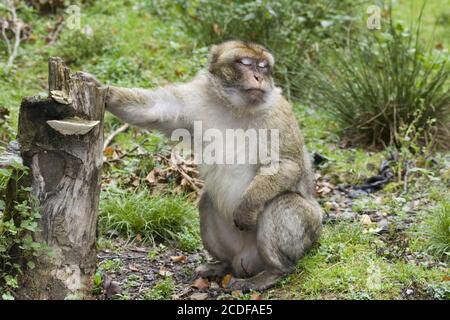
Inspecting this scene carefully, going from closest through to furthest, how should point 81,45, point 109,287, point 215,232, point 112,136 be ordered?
point 109,287 < point 215,232 < point 112,136 < point 81,45

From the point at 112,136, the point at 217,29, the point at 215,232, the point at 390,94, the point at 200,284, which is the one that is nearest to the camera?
the point at 200,284

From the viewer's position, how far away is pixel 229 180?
4840 mm

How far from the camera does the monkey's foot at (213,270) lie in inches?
201

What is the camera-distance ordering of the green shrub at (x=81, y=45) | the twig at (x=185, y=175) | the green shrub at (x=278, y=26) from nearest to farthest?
the twig at (x=185, y=175), the green shrub at (x=81, y=45), the green shrub at (x=278, y=26)

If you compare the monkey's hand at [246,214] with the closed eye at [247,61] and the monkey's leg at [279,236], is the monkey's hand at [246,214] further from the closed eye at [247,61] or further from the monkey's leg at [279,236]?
the closed eye at [247,61]

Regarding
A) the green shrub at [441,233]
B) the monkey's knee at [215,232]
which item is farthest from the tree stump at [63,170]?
the green shrub at [441,233]

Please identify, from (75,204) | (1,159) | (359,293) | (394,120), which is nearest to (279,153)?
(359,293)

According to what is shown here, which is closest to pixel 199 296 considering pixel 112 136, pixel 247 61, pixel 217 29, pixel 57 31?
pixel 247 61

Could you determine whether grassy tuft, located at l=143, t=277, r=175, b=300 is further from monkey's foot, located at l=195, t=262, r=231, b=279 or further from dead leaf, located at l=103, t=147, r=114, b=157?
dead leaf, located at l=103, t=147, r=114, b=157

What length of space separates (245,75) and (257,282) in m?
1.33

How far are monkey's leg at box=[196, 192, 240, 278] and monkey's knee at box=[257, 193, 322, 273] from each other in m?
0.32

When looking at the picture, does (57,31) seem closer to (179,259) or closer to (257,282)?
(179,259)

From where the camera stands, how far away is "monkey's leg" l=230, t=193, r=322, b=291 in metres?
4.82

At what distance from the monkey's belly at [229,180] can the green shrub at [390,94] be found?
3.12m
